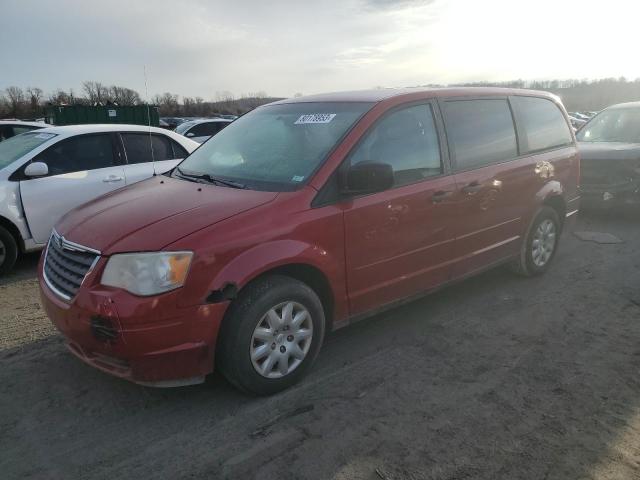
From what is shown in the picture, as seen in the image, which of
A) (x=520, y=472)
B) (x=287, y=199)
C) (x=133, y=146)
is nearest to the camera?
(x=520, y=472)

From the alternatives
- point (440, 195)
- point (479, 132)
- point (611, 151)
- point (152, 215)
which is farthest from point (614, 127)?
point (152, 215)

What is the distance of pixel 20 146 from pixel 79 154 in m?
0.72

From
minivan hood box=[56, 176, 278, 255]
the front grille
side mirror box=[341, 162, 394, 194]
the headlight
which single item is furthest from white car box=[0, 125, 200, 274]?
side mirror box=[341, 162, 394, 194]

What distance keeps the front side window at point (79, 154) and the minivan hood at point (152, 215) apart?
8.33ft

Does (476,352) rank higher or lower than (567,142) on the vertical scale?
lower

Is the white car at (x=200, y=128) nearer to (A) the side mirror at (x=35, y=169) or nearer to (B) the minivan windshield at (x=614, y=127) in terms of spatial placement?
(A) the side mirror at (x=35, y=169)

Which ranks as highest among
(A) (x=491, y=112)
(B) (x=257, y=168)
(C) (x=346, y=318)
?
(A) (x=491, y=112)

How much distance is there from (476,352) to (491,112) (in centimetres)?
219

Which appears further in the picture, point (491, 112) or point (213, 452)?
point (491, 112)

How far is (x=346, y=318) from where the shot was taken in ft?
11.6

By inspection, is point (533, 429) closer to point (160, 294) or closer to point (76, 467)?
point (160, 294)

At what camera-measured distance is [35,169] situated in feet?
18.0

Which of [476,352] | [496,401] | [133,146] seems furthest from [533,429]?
[133,146]

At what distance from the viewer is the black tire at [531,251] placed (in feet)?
16.6
